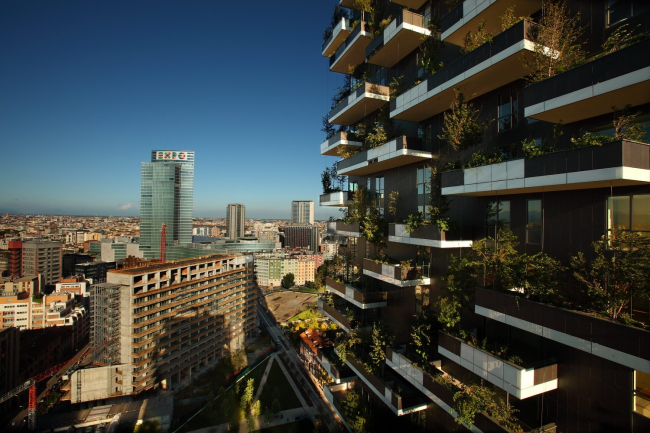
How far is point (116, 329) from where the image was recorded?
37.5 meters

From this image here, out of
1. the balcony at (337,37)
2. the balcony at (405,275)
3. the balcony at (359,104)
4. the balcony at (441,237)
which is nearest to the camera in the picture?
the balcony at (441,237)

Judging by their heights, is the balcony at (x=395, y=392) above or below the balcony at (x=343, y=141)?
below

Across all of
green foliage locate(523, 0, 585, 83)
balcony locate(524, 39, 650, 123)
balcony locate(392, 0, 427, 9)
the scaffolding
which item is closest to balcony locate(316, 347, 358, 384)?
balcony locate(524, 39, 650, 123)

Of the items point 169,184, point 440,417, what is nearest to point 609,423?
point 440,417

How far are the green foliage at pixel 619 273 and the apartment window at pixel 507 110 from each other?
13.3 feet

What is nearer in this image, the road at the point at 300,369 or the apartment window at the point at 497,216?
the apartment window at the point at 497,216

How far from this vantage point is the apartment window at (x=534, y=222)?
8.28 m

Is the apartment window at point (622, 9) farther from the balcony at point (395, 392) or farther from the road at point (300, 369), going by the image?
the road at point (300, 369)

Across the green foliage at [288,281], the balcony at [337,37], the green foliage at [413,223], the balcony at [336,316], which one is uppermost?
the balcony at [337,37]

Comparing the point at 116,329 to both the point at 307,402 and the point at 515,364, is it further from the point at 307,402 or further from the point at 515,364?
the point at 515,364

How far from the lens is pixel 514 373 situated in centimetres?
728

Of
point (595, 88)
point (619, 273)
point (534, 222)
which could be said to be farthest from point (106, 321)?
point (595, 88)

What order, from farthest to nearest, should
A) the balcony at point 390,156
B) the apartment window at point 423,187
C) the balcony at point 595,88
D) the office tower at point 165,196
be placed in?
the office tower at point 165,196 → the apartment window at point 423,187 → the balcony at point 390,156 → the balcony at point 595,88

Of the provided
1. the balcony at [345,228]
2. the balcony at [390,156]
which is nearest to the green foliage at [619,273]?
the balcony at [390,156]
